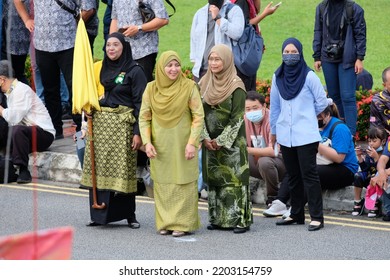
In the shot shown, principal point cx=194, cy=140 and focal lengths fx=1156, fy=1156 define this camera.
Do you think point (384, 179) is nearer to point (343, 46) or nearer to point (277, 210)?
point (277, 210)

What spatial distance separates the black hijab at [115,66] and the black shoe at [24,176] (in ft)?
8.54

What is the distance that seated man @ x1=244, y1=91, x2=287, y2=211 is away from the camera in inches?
439

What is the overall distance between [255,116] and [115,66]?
1653 millimetres

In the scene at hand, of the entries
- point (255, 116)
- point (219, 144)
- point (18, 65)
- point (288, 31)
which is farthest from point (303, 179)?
point (288, 31)

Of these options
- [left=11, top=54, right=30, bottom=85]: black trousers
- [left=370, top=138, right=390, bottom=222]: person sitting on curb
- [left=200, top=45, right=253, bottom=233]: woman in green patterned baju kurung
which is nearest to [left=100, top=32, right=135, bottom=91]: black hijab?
[left=200, top=45, right=253, bottom=233]: woman in green patterned baju kurung

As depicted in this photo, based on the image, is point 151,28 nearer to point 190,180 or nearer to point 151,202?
point 151,202

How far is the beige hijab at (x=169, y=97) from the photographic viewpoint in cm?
987

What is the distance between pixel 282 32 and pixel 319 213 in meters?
13.4

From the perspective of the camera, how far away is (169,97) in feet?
32.4

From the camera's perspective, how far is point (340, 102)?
1270 cm

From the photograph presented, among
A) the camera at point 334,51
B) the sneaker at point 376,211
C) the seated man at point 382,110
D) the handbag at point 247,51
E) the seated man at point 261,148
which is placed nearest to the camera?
the sneaker at point 376,211

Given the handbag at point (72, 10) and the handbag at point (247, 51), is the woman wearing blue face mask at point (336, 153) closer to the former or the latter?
the handbag at point (247, 51)

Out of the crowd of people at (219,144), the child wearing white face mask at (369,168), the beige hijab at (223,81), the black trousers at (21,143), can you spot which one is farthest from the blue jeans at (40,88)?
the child wearing white face mask at (369,168)

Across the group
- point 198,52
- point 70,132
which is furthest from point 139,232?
point 70,132
